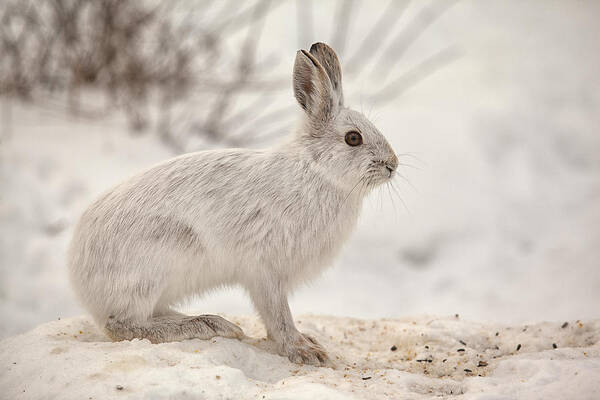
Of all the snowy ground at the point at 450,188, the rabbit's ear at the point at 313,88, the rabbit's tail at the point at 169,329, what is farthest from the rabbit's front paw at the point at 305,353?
the snowy ground at the point at 450,188

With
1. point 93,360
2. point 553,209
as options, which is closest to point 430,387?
point 93,360

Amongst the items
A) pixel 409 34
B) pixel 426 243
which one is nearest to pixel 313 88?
pixel 426 243

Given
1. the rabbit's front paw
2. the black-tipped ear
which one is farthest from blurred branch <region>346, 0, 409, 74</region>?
the rabbit's front paw

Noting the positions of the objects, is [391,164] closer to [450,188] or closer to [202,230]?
[202,230]

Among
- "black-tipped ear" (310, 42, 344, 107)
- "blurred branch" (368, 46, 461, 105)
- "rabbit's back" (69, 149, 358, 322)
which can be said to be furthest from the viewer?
"blurred branch" (368, 46, 461, 105)

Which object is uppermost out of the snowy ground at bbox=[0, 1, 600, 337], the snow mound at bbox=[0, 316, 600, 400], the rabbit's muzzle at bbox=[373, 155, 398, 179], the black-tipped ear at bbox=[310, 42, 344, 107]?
the snowy ground at bbox=[0, 1, 600, 337]

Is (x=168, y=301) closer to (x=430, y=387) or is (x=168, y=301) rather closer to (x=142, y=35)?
(x=430, y=387)

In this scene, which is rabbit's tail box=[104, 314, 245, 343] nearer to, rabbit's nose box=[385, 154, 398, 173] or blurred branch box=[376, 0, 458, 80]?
rabbit's nose box=[385, 154, 398, 173]
